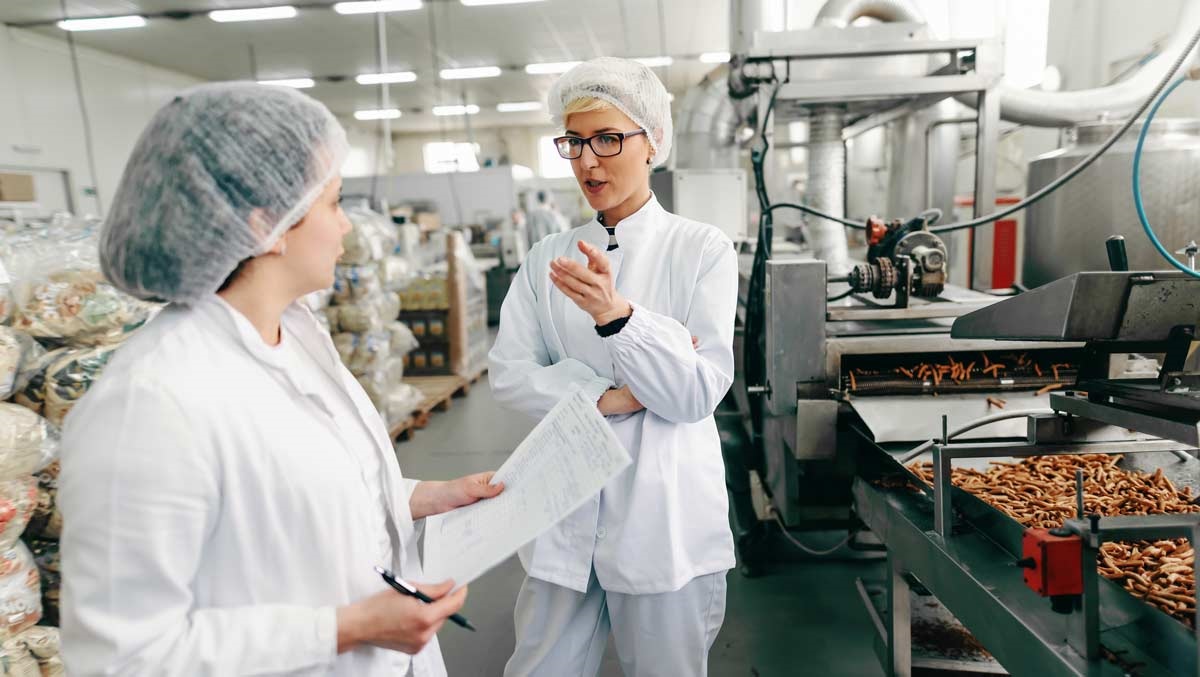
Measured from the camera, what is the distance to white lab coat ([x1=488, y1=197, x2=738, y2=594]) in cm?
125

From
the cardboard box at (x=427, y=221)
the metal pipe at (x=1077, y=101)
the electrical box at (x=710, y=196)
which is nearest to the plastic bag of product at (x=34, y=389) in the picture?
the electrical box at (x=710, y=196)

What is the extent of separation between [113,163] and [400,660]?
1051 centimetres

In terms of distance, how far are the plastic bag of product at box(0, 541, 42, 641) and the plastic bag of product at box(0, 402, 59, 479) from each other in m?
0.17

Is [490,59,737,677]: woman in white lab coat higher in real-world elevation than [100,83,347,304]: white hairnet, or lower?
lower

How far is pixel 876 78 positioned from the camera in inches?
109

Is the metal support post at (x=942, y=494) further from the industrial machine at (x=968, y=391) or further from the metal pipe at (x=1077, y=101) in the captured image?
the metal pipe at (x=1077, y=101)

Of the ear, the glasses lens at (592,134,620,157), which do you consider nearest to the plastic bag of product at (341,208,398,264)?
the glasses lens at (592,134,620,157)

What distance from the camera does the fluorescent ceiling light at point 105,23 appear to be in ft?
24.8

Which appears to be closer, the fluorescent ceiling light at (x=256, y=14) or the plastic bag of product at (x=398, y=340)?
the plastic bag of product at (x=398, y=340)

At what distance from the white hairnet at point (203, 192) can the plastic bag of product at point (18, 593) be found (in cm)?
114

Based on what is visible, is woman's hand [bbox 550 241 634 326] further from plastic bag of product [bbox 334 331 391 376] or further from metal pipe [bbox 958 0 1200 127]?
plastic bag of product [bbox 334 331 391 376]

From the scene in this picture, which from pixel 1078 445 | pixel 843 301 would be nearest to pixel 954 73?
pixel 843 301

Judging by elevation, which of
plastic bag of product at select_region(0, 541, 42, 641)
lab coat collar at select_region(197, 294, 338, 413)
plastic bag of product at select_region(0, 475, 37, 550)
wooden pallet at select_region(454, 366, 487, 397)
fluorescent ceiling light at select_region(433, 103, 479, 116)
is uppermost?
fluorescent ceiling light at select_region(433, 103, 479, 116)

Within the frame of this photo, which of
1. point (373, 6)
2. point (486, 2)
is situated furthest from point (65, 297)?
point (373, 6)
